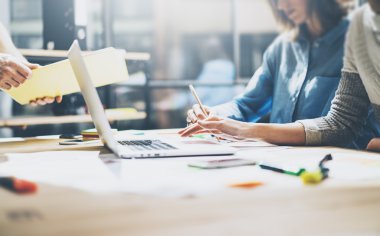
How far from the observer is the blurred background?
294 cm

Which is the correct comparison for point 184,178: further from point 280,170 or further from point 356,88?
point 356,88

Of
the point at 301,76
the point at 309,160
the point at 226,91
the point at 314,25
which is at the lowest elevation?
the point at 226,91

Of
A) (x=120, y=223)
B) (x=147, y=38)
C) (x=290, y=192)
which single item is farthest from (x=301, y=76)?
(x=147, y=38)

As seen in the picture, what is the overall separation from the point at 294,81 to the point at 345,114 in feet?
1.59

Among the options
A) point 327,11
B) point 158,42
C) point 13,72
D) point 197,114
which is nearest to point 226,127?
point 197,114

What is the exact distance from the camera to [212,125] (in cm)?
129

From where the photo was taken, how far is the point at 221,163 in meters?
0.90

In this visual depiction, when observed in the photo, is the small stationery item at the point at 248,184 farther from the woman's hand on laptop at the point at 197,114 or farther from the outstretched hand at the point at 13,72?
the outstretched hand at the point at 13,72

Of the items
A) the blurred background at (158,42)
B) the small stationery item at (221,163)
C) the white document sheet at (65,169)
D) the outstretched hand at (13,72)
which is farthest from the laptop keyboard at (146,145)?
the blurred background at (158,42)

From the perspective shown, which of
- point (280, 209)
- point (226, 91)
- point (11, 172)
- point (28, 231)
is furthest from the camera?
point (226, 91)

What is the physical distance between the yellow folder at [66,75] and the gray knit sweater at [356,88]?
0.64m

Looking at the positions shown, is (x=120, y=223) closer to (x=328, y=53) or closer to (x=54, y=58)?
(x=328, y=53)

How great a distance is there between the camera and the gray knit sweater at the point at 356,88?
1.36m

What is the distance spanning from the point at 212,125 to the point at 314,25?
786 millimetres
